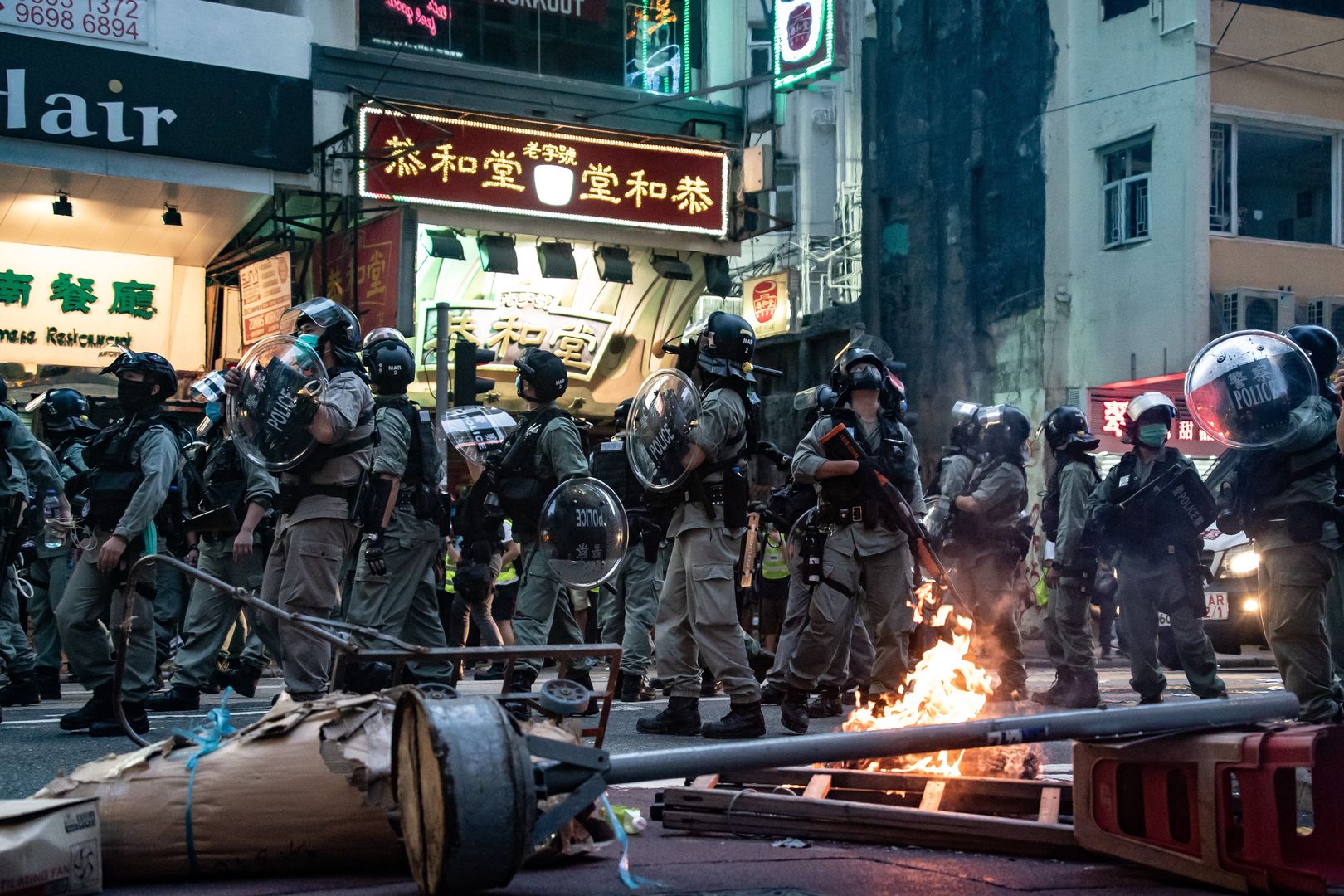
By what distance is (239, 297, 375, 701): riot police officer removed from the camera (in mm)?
6707

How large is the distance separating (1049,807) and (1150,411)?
4.99 m

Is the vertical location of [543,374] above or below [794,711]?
above

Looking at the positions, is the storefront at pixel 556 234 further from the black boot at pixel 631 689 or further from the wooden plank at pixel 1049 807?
the wooden plank at pixel 1049 807

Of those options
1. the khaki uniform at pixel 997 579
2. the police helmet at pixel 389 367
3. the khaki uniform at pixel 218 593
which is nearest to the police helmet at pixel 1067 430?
the khaki uniform at pixel 997 579

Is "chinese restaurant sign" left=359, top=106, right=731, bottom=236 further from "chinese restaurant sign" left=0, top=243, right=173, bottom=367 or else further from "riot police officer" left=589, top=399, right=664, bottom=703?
"riot police officer" left=589, top=399, right=664, bottom=703

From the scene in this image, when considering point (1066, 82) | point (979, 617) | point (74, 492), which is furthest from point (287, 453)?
point (1066, 82)

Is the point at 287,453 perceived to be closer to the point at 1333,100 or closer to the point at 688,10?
the point at 688,10

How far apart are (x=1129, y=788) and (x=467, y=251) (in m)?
15.9

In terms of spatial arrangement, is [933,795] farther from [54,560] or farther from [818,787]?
[54,560]

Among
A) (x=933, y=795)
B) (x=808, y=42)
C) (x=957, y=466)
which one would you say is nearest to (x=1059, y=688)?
(x=957, y=466)

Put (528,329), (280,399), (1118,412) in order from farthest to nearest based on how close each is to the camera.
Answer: (1118,412) < (528,329) < (280,399)

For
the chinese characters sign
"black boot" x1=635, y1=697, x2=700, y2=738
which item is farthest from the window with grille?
"black boot" x1=635, y1=697, x2=700, y2=738

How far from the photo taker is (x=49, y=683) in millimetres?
9875

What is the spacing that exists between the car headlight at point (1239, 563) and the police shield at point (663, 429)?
8119 mm
